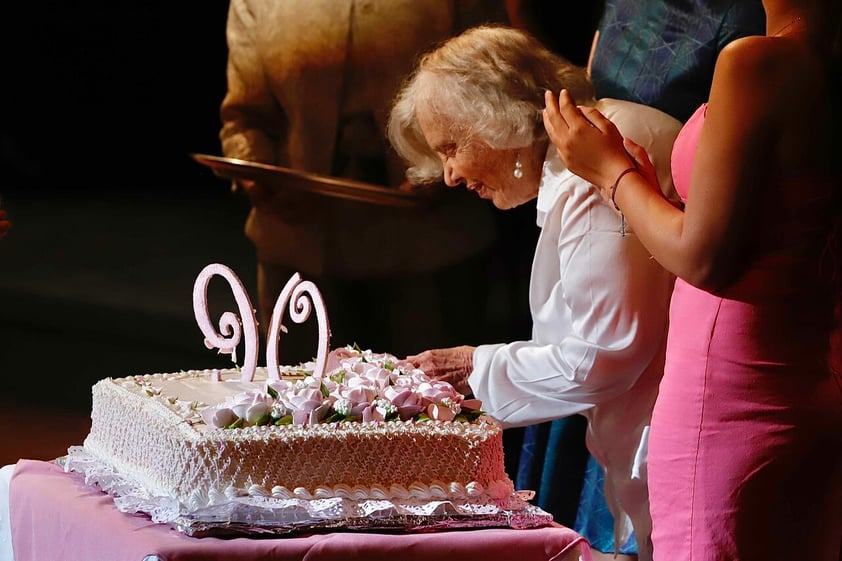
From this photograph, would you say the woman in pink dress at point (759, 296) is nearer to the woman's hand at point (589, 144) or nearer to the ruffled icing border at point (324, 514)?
the woman's hand at point (589, 144)

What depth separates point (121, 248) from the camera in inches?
181

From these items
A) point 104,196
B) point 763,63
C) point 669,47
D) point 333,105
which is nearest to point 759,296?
point 763,63

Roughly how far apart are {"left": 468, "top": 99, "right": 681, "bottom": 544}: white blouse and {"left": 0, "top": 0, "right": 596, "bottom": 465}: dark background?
1.68 m

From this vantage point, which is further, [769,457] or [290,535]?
[290,535]

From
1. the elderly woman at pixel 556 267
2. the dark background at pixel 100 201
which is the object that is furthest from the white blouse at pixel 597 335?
the dark background at pixel 100 201

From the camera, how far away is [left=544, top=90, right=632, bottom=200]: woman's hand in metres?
1.82

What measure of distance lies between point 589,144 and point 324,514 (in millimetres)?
729

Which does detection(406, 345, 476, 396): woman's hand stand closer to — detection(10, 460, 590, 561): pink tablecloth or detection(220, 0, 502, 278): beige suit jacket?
detection(10, 460, 590, 561): pink tablecloth

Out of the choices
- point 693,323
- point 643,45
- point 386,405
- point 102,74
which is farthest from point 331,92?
point 693,323

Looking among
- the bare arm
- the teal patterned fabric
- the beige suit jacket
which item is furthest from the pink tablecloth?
the beige suit jacket

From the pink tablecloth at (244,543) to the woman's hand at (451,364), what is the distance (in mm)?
890

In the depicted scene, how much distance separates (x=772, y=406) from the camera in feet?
5.47

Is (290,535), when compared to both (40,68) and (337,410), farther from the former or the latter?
(40,68)

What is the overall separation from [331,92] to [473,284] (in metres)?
0.88
